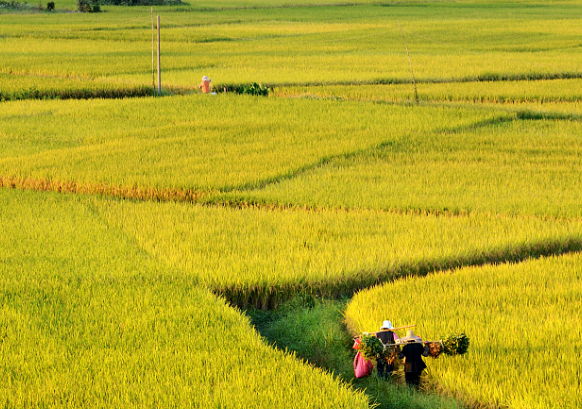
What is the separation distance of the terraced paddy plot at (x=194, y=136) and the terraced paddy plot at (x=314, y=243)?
188 cm

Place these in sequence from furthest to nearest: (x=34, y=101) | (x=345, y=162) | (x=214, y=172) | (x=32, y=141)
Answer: (x=34, y=101), (x=32, y=141), (x=345, y=162), (x=214, y=172)

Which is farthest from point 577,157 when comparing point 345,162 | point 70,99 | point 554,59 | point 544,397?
point 554,59

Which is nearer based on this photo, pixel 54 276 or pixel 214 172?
pixel 54 276

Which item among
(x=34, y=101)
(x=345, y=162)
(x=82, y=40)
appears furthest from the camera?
(x=82, y=40)

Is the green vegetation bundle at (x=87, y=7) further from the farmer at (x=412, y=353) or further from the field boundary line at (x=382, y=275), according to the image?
the farmer at (x=412, y=353)

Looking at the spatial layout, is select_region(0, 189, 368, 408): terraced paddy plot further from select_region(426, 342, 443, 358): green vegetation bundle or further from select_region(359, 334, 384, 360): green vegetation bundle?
select_region(426, 342, 443, 358): green vegetation bundle

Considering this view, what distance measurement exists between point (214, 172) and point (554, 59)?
65.7 ft

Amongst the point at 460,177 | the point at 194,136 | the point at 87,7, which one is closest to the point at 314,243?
the point at 460,177

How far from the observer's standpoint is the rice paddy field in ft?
16.2

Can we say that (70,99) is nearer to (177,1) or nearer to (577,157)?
(577,157)

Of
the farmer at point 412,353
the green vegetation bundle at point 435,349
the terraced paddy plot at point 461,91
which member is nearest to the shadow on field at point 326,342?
the farmer at point 412,353

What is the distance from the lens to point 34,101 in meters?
20.0

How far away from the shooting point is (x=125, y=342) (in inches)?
211

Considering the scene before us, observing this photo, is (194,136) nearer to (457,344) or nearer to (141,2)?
(457,344)
